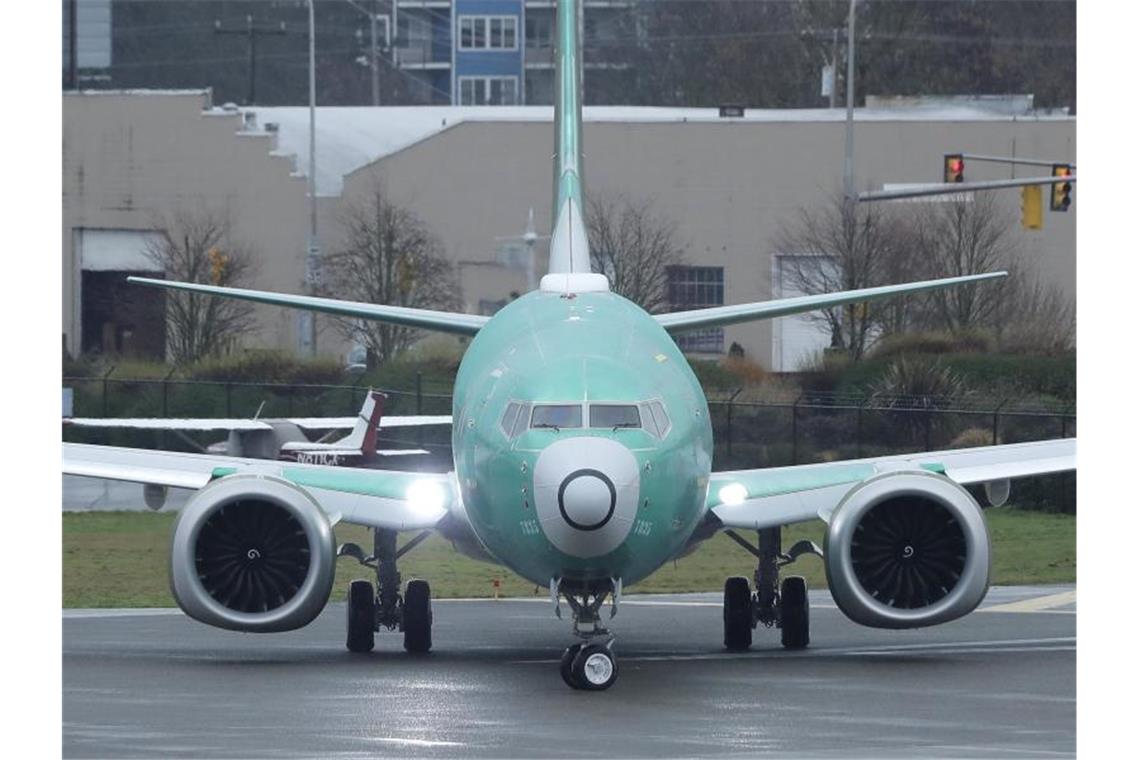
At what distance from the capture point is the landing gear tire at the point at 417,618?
83.2ft

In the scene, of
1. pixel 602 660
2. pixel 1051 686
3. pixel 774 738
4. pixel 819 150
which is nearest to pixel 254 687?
pixel 602 660

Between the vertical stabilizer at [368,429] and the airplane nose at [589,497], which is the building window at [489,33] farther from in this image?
the airplane nose at [589,497]

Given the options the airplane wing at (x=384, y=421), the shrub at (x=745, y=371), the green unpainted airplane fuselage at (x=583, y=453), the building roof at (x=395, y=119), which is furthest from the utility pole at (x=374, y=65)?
the green unpainted airplane fuselage at (x=583, y=453)

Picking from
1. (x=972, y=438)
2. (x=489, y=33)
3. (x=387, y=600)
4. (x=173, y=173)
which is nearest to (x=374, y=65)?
(x=489, y=33)

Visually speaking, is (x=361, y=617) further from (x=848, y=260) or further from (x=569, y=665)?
(x=848, y=260)

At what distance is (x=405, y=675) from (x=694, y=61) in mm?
86369

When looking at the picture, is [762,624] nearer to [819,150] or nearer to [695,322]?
[695,322]

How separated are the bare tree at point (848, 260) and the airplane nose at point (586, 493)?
40.6 m

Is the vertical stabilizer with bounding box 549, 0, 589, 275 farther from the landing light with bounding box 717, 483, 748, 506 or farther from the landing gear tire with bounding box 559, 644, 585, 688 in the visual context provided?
the landing gear tire with bounding box 559, 644, 585, 688

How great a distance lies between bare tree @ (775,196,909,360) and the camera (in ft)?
202

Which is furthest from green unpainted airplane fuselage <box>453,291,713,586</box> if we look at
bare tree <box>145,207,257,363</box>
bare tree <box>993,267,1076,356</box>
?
bare tree <box>145,207,257,363</box>

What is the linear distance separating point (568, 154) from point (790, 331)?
43466 millimetres

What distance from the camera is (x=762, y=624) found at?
90.8 ft

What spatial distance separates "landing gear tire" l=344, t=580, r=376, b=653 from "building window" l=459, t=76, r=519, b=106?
11115 cm
